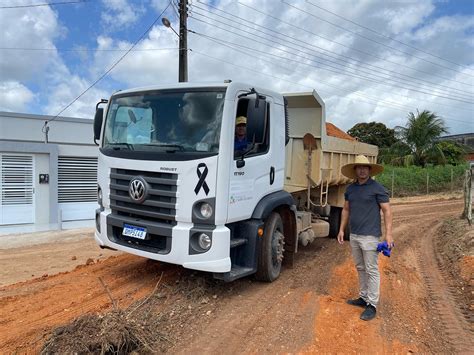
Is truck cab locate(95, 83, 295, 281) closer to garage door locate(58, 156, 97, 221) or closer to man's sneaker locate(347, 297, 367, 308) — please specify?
man's sneaker locate(347, 297, 367, 308)

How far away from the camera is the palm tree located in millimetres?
27641

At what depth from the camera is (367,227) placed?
15.3ft

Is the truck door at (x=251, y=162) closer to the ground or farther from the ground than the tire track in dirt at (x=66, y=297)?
farther from the ground

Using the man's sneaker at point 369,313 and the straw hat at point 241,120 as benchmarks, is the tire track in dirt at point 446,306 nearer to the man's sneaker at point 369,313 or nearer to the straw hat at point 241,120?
the man's sneaker at point 369,313

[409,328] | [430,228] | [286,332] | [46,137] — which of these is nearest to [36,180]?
[46,137]

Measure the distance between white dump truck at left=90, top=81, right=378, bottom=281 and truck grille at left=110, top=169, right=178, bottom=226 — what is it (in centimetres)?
1

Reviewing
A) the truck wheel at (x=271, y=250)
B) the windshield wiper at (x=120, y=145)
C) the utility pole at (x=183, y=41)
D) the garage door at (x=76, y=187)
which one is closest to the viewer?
the windshield wiper at (x=120, y=145)

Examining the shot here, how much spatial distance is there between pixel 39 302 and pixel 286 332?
2.95 metres

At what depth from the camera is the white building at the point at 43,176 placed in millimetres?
11562

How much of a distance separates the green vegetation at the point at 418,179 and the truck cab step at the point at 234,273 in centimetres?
1920

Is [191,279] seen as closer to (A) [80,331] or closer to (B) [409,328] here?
(A) [80,331]

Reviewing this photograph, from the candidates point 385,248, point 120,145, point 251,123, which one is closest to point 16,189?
point 120,145

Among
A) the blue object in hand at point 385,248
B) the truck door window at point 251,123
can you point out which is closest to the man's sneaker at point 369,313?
the blue object in hand at point 385,248

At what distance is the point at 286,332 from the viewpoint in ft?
13.6
